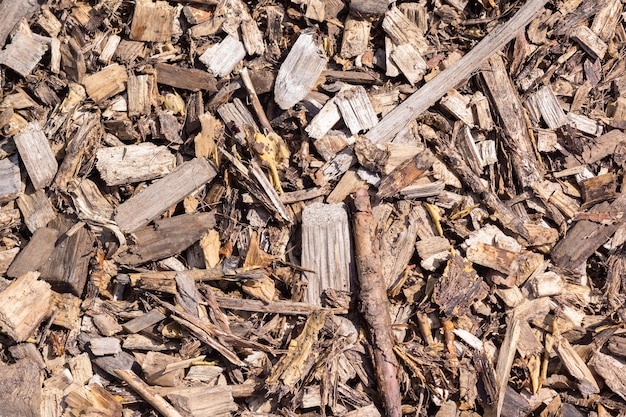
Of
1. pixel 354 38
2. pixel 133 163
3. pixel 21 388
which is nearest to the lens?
pixel 21 388

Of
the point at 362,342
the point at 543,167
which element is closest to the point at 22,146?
the point at 362,342

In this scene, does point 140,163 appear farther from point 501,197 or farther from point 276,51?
point 501,197

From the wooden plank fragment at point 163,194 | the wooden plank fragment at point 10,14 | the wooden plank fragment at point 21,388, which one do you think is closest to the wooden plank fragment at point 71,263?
the wooden plank fragment at point 163,194

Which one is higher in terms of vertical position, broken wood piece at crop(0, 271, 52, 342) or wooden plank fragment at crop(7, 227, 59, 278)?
wooden plank fragment at crop(7, 227, 59, 278)

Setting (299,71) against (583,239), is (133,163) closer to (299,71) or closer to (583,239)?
(299,71)

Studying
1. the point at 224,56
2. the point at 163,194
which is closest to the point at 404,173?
the point at 224,56

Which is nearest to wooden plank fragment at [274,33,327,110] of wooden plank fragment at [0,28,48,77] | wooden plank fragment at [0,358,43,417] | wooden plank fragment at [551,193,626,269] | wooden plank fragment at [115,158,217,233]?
wooden plank fragment at [115,158,217,233]

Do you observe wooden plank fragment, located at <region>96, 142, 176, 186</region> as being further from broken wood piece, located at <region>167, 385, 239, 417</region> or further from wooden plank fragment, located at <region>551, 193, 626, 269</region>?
wooden plank fragment, located at <region>551, 193, 626, 269</region>
